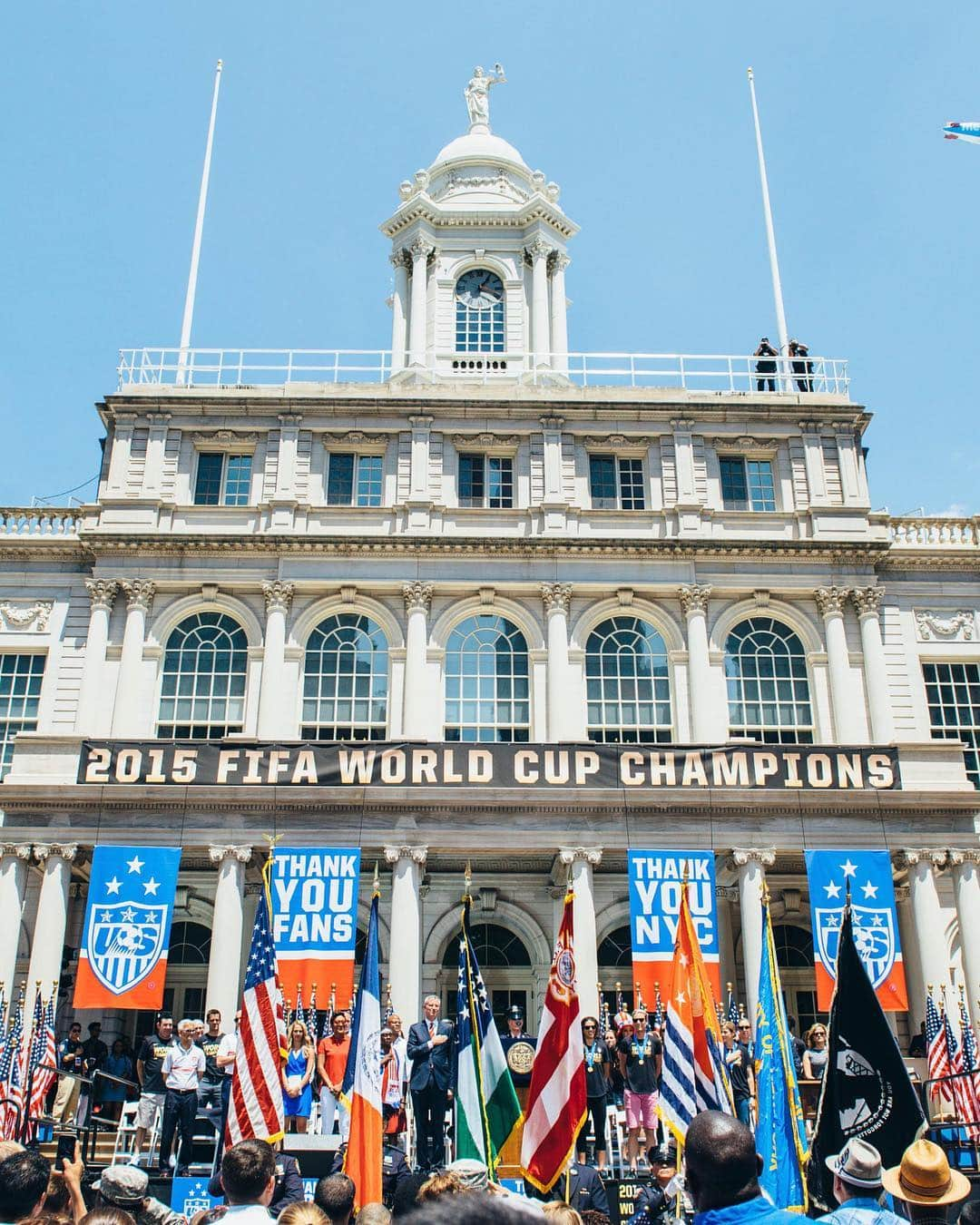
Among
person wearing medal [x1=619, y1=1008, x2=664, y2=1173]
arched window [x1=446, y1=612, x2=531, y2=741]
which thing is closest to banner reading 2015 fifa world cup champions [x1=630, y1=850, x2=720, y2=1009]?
person wearing medal [x1=619, y1=1008, x2=664, y2=1173]

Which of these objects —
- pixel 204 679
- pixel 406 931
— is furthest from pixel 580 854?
pixel 204 679

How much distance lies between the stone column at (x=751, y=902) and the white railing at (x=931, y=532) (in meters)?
11.4

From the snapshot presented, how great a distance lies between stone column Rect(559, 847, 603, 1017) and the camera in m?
Answer: 25.6

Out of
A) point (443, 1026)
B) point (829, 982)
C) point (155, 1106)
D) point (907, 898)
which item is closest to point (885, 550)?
point (907, 898)

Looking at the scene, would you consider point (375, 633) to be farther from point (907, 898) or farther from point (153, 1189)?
point (153, 1189)

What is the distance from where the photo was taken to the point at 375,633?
31.8 metres

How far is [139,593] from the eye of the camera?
31.7m

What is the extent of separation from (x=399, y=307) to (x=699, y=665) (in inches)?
694

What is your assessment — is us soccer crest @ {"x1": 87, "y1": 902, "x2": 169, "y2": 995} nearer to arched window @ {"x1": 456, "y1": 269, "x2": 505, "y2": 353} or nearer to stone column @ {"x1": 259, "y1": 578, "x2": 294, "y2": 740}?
stone column @ {"x1": 259, "y1": 578, "x2": 294, "y2": 740}

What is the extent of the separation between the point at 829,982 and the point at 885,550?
41.1ft

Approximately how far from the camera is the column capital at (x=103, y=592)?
3166cm

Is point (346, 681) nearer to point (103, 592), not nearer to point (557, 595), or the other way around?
point (557, 595)

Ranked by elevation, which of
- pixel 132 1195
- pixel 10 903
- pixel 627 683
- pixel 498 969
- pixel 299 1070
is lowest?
pixel 132 1195

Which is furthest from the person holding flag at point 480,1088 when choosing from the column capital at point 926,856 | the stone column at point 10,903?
the column capital at point 926,856
